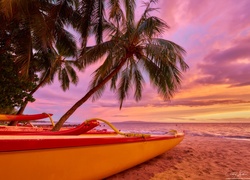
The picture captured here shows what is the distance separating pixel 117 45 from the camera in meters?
6.64

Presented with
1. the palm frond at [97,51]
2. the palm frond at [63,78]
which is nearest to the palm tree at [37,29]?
the palm frond at [97,51]

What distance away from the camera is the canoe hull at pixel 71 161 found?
58.2 inches

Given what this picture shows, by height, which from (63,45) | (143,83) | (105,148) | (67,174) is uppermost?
(63,45)

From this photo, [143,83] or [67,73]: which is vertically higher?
[67,73]

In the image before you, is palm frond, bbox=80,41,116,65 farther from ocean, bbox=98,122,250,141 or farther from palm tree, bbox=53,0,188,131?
ocean, bbox=98,122,250,141

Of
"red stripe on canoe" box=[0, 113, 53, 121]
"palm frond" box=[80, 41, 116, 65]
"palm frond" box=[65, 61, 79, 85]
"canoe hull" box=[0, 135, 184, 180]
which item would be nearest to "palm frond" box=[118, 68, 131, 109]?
"palm frond" box=[80, 41, 116, 65]

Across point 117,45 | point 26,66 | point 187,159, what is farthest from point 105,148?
point 26,66

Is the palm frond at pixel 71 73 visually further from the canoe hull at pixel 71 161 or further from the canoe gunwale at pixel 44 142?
the canoe gunwale at pixel 44 142

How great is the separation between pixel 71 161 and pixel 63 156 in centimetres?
13

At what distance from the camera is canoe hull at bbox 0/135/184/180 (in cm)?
148

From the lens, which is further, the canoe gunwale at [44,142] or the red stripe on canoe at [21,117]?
the red stripe on canoe at [21,117]

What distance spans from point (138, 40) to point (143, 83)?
86.0 inches

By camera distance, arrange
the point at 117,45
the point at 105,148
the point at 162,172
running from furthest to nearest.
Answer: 1. the point at 117,45
2. the point at 162,172
3. the point at 105,148

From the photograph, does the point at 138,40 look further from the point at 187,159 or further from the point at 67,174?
the point at 67,174
